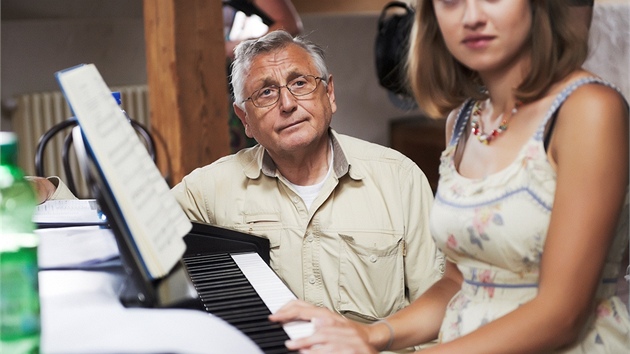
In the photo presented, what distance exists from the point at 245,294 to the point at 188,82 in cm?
213

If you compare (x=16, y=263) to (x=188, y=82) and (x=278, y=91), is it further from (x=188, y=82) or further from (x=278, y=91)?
(x=188, y=82)

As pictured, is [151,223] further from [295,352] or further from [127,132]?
[295,352]

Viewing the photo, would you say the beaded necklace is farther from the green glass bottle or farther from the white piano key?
the green glass bottle

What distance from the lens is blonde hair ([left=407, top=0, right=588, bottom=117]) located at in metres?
1.25

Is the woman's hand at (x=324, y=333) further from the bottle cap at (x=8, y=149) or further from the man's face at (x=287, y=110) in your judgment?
the man's face at (x=287, y=110)

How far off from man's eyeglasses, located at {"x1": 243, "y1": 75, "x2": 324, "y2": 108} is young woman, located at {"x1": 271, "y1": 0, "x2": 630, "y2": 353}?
79 centimetres

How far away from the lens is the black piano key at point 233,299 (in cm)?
129

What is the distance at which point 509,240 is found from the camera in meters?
1.26

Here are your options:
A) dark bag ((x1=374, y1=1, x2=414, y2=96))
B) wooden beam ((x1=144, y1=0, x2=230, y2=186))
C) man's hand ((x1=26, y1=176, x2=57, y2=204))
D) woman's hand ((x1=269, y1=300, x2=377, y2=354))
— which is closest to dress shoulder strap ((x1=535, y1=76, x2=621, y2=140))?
woman's hand ((x1=269, y1=300, x2=377, y2=354))

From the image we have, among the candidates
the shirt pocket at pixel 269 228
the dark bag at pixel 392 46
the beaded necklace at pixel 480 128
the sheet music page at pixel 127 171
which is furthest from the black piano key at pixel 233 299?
the dark bag at pixel 392 46

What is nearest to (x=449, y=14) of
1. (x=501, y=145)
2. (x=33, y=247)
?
(x=501, y=145)

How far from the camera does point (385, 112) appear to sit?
21.8 ft

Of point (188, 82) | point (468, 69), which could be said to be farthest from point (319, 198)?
point (188, 82)

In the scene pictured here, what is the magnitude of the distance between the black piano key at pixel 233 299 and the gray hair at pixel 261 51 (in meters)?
0.53
